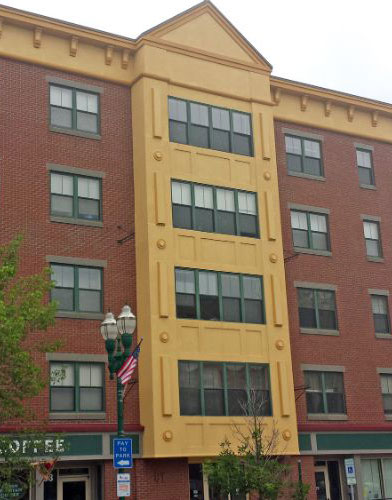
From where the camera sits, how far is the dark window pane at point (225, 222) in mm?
29594

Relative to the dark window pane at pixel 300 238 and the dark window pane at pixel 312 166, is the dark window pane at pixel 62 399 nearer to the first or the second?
the dark window pane at pixel 300 238

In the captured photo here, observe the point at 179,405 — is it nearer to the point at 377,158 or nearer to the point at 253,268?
the point at 253,268

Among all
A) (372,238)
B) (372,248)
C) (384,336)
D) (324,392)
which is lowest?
(324,392)

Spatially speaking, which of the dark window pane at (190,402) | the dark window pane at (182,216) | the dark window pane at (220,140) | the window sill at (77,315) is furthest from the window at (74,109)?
the dark window pane at (190,402)

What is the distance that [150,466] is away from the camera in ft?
86.1

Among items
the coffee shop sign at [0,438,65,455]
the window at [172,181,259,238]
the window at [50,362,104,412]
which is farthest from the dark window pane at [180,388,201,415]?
the window at [172,181,259,238]

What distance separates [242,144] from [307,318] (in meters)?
7.24

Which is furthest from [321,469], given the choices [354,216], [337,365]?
[354,216]

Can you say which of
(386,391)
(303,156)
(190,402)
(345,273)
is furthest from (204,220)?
(386,391)

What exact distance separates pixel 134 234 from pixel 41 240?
11.2 feet

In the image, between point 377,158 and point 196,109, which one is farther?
point 377,158

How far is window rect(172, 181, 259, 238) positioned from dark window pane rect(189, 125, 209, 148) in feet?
5.60

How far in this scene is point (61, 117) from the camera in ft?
93.3

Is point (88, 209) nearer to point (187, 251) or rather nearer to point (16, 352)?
point (187, 251)
